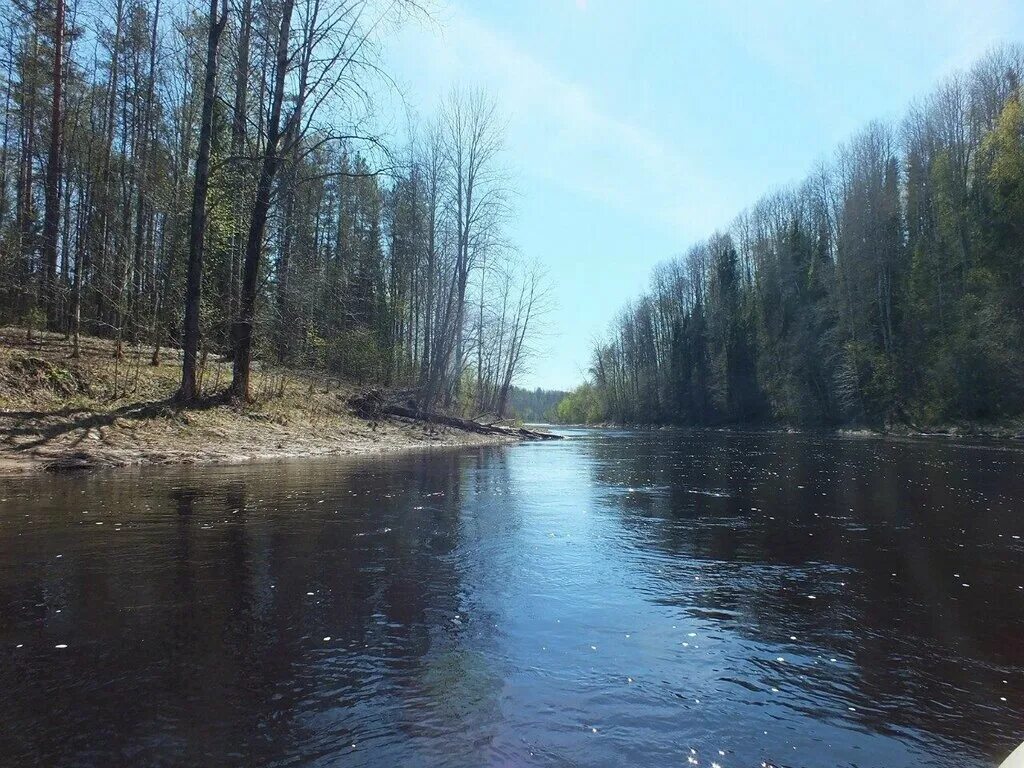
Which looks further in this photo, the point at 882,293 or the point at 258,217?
the point at 882,293

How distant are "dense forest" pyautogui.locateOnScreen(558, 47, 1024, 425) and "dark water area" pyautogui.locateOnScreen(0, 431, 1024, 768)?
116ft

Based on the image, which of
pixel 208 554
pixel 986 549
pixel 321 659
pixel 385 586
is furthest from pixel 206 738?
pixel 986 549

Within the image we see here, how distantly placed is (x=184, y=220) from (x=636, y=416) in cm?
7941

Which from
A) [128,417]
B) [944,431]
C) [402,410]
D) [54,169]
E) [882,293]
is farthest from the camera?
[882,293]

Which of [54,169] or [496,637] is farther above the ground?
[54,169]

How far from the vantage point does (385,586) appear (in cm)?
494

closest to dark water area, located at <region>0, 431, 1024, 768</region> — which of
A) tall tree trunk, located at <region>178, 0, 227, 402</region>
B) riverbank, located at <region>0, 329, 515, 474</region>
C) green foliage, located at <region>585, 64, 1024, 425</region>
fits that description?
riverbank, located at <region>0, 329, 515, 474</region>

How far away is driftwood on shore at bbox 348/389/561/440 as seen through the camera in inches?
981

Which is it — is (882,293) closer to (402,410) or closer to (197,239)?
(402,410)

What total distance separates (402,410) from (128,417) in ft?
44.9

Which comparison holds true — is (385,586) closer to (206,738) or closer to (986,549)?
(206,738)

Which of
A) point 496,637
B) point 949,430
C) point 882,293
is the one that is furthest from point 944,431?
point 496,637

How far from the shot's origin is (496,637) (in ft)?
12.9

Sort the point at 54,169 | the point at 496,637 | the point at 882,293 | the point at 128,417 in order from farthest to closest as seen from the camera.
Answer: the point at 882,293 < the point at 54,169 < the point at 128,417 < the point at 496,637
